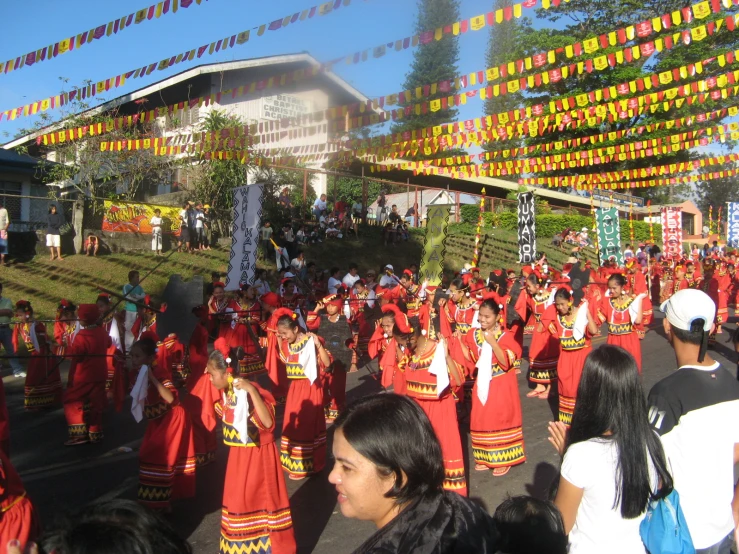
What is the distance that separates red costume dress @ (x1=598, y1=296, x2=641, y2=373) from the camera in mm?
8180

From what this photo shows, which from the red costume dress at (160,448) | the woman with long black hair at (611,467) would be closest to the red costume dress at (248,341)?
the red costume dress at (160,448)

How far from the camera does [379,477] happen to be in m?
1.81

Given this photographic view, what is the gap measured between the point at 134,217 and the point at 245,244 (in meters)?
Answer: 8.71

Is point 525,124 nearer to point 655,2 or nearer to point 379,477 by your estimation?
point 379,477

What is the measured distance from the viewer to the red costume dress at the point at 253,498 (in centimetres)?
430

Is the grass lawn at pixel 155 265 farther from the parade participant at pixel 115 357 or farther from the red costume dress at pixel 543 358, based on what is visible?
the red costume dress at pixel 543 358

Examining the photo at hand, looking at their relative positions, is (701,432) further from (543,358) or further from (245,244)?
(245,244)

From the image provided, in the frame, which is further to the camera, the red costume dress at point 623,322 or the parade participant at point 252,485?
the red costume dress at point 623,322

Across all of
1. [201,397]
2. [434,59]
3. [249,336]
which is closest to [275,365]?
[201,397]

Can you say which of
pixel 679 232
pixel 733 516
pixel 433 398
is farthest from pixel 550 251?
pixel 733 516

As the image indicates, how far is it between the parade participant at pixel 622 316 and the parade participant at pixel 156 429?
5.52 meters

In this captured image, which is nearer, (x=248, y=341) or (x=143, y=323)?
(x=143, y=323)

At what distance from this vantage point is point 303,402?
6.11 meters

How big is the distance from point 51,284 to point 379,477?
47.9 feet
